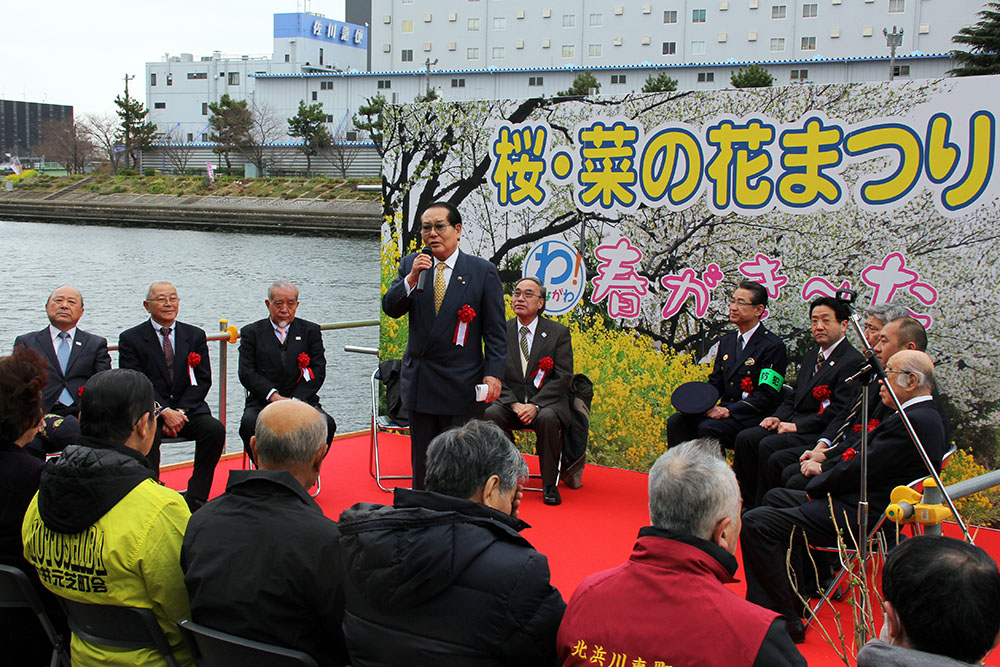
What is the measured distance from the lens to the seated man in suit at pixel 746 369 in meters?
4.89

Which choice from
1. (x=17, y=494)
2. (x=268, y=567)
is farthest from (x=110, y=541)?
(x=17, y=494)

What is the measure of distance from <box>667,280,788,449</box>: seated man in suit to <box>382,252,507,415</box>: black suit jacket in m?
1.24

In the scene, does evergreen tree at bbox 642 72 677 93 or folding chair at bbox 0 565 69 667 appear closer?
folding chair at bbox 0 565 69 667

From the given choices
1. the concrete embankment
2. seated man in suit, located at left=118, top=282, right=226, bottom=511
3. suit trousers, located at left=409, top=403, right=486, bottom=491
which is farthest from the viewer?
the concrete embankment

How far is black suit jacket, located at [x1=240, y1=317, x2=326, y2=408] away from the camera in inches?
202

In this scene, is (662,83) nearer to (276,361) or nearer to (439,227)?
(276,361)

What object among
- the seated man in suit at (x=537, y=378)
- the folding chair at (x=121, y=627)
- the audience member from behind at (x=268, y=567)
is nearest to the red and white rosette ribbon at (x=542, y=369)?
the seated man in suit at (x=537, y=378)

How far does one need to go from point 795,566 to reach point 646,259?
2.30m

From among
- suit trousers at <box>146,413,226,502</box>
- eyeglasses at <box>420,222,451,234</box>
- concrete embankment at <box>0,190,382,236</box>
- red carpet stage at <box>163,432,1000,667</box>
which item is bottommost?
concrete embankment at <box>0,190,382,236</box>

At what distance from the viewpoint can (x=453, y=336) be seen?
4.49m

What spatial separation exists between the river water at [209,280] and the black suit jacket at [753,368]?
7038mm

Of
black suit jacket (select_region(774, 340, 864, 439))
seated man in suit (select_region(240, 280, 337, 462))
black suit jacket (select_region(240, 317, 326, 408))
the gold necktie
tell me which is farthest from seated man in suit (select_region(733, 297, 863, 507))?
black suit jacket (select_region(240, 317, 326, 408))

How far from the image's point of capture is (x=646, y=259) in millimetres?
5543

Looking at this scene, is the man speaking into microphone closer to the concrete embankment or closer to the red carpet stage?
the red carpet stage
